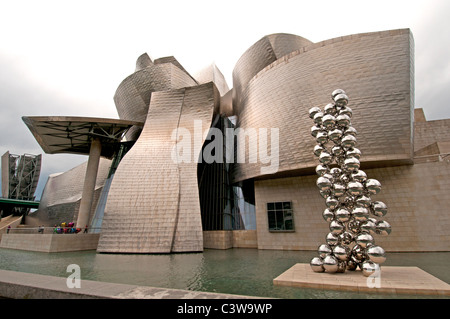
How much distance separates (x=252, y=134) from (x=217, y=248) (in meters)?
8.07

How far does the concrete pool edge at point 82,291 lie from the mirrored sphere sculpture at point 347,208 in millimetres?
3151

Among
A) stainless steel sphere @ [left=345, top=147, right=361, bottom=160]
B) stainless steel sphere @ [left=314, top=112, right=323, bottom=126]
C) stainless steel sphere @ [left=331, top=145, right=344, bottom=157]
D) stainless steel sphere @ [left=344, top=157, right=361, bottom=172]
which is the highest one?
stainless steel sphere @ [left=314, top=112, right=323, bottom=126]

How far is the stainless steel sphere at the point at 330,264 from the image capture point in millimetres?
4980

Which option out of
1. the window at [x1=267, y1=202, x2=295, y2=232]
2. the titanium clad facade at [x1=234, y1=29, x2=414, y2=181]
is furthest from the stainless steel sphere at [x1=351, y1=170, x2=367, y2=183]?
the window at [x1=267, y1=202, x2=295, y2=232]

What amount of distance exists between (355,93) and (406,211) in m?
6.81

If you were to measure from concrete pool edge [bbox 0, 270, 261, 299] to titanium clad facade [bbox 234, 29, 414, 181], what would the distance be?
36.4 ft

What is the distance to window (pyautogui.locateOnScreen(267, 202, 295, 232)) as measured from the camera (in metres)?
14.2

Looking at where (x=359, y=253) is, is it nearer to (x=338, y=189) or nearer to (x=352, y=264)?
(x=352, y=264)

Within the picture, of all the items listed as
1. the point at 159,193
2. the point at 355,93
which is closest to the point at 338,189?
the point at 355,93

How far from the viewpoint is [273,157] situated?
14.3 metres

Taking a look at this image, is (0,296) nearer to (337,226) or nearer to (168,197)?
(337,226)

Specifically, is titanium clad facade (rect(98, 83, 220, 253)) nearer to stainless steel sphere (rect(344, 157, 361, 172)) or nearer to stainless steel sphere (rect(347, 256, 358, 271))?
stainless steel sphere (rect(347, 256, 358, 271))

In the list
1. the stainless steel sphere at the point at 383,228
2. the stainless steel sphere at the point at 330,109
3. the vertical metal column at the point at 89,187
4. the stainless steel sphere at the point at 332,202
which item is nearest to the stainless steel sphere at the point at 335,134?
the stainless steel sphere at the point at 330,109
